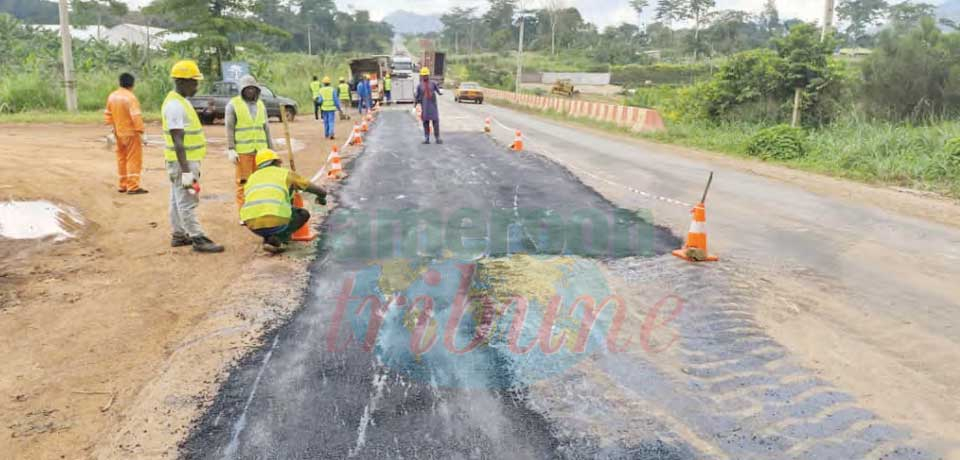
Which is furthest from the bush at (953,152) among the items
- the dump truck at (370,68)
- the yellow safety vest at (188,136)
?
the dump truck at (370,68)

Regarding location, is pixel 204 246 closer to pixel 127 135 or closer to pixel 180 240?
pixel 180 240

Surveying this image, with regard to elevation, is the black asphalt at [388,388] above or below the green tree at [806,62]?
below

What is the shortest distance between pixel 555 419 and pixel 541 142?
626 inches

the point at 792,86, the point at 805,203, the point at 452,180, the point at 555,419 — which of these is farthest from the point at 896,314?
the point at 792,86

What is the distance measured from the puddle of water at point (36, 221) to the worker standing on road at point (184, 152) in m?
1.47

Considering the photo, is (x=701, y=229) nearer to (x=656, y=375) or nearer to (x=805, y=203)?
(x=656, y=375)

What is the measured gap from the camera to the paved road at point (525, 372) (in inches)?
133

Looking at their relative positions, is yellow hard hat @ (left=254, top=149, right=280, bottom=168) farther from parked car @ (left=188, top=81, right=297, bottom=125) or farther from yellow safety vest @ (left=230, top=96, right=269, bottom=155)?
parked car @ (left=188, top=81, right=297, bottom=125)

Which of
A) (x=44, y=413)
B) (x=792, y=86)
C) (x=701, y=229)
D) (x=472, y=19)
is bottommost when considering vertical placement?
(x=44, y=413)

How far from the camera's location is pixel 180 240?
724 centimetres

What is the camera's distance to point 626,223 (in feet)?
27.9

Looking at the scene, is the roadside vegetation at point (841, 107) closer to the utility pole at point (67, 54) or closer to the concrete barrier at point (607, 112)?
the concrete barrier at point (607, 112)

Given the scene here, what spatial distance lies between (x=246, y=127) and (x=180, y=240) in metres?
1.44

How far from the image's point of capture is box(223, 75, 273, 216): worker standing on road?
297 inches
